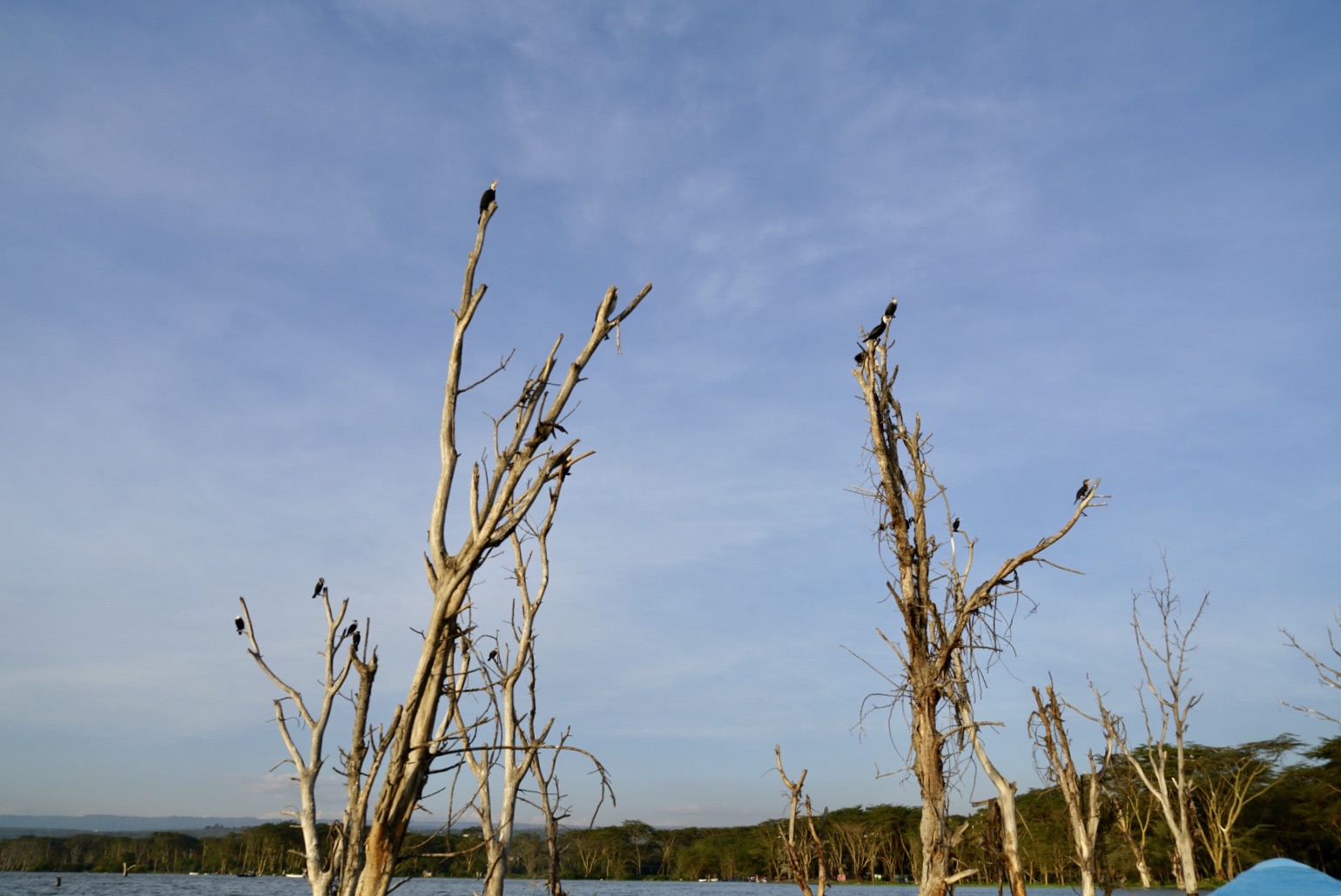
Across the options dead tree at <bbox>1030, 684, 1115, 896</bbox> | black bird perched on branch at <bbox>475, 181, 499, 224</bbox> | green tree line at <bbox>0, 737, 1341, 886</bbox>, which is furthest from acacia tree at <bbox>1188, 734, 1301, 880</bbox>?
black bird perched on branch at <bbox>475, 181, 499, 224</bbox>

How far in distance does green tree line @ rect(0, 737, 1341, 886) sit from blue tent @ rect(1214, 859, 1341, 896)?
187cm

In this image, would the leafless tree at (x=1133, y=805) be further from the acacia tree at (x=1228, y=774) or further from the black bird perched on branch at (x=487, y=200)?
the black bird perched on branch at (x=487, y=200)

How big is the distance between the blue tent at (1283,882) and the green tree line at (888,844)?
6.15 feet

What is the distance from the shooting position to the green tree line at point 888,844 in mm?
10031

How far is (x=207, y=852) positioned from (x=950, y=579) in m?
131

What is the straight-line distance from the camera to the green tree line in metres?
10.0

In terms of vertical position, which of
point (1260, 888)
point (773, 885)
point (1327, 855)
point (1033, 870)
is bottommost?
point (773, 885)

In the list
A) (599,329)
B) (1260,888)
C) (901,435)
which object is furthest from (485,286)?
(1260,888)

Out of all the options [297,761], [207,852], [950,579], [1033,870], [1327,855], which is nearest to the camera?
[297,761]

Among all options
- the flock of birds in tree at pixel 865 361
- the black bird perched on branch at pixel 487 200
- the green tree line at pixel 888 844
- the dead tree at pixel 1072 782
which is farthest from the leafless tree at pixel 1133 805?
the black bird perched on branch at pixel 487 200

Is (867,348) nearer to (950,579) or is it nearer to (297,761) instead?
(950,579)

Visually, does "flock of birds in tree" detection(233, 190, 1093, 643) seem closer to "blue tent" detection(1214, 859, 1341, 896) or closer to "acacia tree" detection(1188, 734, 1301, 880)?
"blue tent" detection(1214, 859, 1341, 896)

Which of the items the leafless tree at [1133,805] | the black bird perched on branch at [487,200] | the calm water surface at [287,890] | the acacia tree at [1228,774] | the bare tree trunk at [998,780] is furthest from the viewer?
the calm water surface at [287,890]

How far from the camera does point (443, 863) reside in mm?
3002
